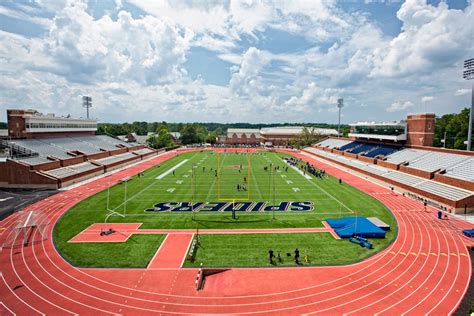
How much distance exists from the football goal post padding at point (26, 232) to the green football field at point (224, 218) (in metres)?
1.10

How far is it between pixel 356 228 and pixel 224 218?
11.5 metres

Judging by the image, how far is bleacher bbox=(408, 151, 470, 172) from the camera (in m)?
36.8

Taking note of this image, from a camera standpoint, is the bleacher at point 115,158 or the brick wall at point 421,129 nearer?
the brick wall at point 421,129

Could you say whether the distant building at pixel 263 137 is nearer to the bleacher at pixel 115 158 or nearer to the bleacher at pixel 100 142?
the bleacher at pixel 100 142

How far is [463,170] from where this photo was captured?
109 ft

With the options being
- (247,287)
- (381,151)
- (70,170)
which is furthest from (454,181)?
(70,170)

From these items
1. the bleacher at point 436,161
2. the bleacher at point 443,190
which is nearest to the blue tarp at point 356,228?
the bleacher at point 443,190

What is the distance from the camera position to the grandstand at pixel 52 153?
120 feet

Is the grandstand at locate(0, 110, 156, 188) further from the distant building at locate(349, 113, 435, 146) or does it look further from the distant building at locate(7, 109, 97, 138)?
the distant building at locate(349, 113, 435, 146)

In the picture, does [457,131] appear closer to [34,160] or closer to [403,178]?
[403,178]

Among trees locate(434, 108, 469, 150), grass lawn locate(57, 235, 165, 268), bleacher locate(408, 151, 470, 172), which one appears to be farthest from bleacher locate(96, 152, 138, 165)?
trees locate(434, 108, 469, 150)

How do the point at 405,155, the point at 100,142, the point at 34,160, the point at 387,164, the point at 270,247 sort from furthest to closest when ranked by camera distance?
the point at 100,142 → the point at 387,164 → the point at 405,155 → the point at 34,160 → the point at 270,247

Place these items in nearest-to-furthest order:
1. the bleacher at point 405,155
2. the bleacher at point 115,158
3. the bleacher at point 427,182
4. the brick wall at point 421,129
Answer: the bleacher at point 427,182 < the bleacher at point 405,155 < the brick wall at point 421,129 < the bleacher at point 115,158

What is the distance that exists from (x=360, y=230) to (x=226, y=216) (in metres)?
11.8
